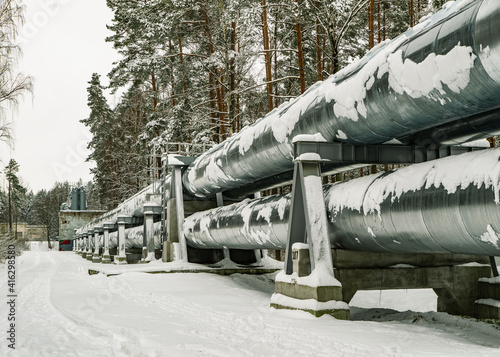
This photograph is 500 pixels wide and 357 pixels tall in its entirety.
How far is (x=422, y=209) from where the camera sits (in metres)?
5.04

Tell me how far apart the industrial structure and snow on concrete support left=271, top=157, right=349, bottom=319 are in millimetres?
14

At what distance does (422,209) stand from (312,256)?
161cm

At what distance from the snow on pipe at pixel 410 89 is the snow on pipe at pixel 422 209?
1.72ft

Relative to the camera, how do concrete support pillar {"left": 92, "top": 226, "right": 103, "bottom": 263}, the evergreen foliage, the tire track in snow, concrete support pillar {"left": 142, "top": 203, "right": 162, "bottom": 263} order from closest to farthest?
the tire track in snow < concrete support pillar {"left": 142, "top": 203, "right": 162, "bottom": 263} < the evergreen foliage < concrete support pillar {"left": 92, "top": 226, "right": 103, "bottom": 263}

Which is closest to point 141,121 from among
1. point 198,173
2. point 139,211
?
point 139,211

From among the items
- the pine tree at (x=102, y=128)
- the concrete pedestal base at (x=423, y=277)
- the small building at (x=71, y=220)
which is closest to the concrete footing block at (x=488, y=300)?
the concrete pedestal base at (x=423, y=277)

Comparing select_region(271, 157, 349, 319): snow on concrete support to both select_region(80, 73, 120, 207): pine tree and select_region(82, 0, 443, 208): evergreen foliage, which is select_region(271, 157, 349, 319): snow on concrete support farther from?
select_region(80, 73, 120, 207): pine tree

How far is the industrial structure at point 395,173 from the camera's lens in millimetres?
4473

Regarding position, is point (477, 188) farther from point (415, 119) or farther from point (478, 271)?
point (478, 271)

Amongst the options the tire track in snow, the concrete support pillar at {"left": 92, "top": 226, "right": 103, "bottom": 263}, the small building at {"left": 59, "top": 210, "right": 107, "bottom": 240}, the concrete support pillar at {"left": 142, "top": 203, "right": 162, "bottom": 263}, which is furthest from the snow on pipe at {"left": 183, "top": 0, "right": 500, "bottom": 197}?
the small building at {"left": 59, "top": 210, "right": 107, "bottom": 240}

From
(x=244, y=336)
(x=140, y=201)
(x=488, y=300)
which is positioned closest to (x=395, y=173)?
(x=244, y=336)

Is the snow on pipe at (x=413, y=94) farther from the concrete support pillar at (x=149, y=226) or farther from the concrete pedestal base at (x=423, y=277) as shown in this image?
the concrete support pillar at (x=149, y=226)

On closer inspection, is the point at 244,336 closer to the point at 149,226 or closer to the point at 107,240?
the point at 149,226

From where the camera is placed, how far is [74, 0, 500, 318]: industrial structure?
14.7 feet
